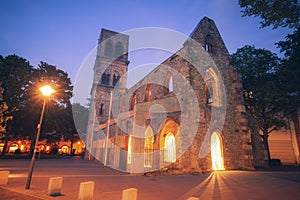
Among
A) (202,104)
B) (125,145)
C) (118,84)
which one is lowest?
(125,145)

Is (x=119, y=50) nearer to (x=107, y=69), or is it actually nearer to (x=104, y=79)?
(x=107, y=69)

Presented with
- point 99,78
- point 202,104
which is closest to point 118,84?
point 99,78

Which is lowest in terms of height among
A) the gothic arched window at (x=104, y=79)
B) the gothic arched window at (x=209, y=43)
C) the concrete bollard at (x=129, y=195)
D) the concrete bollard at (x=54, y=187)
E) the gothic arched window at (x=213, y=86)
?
the concrete bollard at (x=54, y=187)

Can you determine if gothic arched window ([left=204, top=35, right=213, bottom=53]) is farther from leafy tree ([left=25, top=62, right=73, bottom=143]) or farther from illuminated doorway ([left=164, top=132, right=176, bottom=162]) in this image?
leafy tree ([left=25, top=62, right=73, bottom=143])

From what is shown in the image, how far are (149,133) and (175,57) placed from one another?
24.9ft

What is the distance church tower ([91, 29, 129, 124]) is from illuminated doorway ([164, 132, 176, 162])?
62.1 ft

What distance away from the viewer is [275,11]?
313 inches

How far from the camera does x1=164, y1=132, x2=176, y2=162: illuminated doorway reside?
46.3 ft

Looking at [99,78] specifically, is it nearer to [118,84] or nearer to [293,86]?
[118,84]

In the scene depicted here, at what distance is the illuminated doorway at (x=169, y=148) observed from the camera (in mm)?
14102

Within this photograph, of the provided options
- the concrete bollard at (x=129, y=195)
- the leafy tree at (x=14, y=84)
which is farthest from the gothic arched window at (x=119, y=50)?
the concrete bollard at (x=129, y=195)

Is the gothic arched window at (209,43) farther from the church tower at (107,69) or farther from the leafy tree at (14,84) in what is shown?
the leafy tree at (14,84)

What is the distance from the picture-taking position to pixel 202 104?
13.6 meters

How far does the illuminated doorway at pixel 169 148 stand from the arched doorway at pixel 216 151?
10.6 feet
